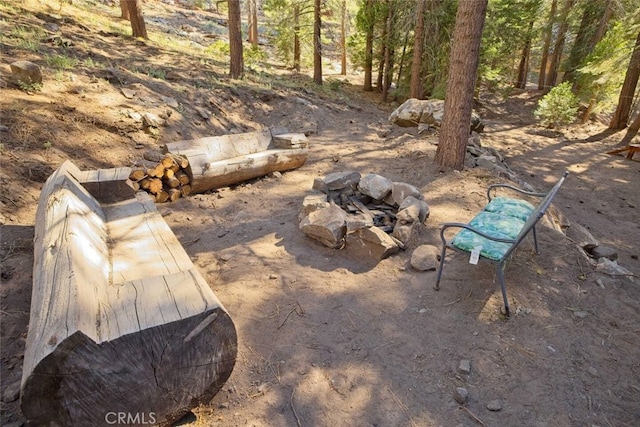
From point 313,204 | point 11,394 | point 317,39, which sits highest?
point 317,39

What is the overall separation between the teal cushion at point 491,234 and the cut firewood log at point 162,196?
4443 mm

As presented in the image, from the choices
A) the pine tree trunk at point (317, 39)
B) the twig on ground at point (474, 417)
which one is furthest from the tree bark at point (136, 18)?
the twig on ground at point (474, 417)

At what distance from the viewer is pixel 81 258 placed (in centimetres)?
235

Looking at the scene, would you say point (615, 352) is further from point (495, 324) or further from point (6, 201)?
point (6, 201)

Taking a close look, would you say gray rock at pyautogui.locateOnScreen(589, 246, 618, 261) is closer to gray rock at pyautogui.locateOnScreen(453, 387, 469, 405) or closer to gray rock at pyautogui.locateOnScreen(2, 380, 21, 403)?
gray rock at pyautogui.locateOnScreen(453, 387, 469, 405)

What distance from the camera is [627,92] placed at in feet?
40.3

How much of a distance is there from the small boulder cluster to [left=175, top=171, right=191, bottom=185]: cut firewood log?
2198 mm

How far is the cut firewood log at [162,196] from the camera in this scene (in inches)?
214

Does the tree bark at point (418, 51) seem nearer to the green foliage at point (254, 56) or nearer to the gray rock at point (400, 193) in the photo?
the green foliage at point (254, 56)

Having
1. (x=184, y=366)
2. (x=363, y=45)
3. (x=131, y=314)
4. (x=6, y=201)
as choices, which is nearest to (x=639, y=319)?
(x=184, y=366)

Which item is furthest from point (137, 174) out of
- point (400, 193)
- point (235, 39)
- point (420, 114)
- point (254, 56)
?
point (254, 56)

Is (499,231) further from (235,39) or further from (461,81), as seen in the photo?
(235,39)

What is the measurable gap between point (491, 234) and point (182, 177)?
4.70 meters

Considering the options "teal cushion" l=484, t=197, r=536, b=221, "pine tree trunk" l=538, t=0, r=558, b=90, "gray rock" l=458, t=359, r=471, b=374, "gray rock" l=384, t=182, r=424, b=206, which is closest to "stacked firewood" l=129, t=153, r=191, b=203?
"gray rock" l=384, t=182, r=424, b=206
